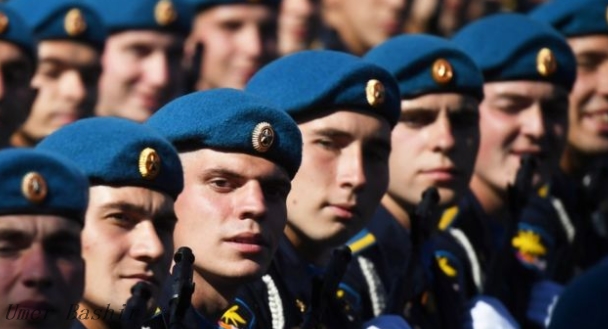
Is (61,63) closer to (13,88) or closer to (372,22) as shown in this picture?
(13,88)

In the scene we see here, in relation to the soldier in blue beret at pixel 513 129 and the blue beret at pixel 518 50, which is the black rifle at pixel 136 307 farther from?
the blue beret at pixel 518 50

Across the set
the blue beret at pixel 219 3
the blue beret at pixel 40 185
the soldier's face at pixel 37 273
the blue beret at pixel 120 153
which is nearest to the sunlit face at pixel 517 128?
the blue beret at pixel 219 3

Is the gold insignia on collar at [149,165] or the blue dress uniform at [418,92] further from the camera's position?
the blue dress uniform at [418,92]

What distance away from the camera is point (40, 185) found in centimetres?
706

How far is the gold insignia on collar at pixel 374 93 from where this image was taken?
8945mm

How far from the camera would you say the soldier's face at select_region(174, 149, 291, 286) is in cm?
784

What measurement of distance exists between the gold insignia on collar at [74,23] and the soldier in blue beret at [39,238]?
4287 millimetres

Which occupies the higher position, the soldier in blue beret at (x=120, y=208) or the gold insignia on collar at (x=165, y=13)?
the gold insignia on collar at (x=165, y=13)

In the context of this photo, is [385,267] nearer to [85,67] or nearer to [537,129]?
[537,129]

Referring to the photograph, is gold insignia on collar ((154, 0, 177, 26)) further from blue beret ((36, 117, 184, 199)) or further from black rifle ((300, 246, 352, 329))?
blue beret ((36, 117, 184, 199))

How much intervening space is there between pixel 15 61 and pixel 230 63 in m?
2.57

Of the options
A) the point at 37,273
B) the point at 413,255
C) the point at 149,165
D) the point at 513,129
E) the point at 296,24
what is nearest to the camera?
the point at 37,273

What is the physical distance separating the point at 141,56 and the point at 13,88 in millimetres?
2033

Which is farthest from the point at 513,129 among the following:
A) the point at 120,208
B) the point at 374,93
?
the point at 120,208
